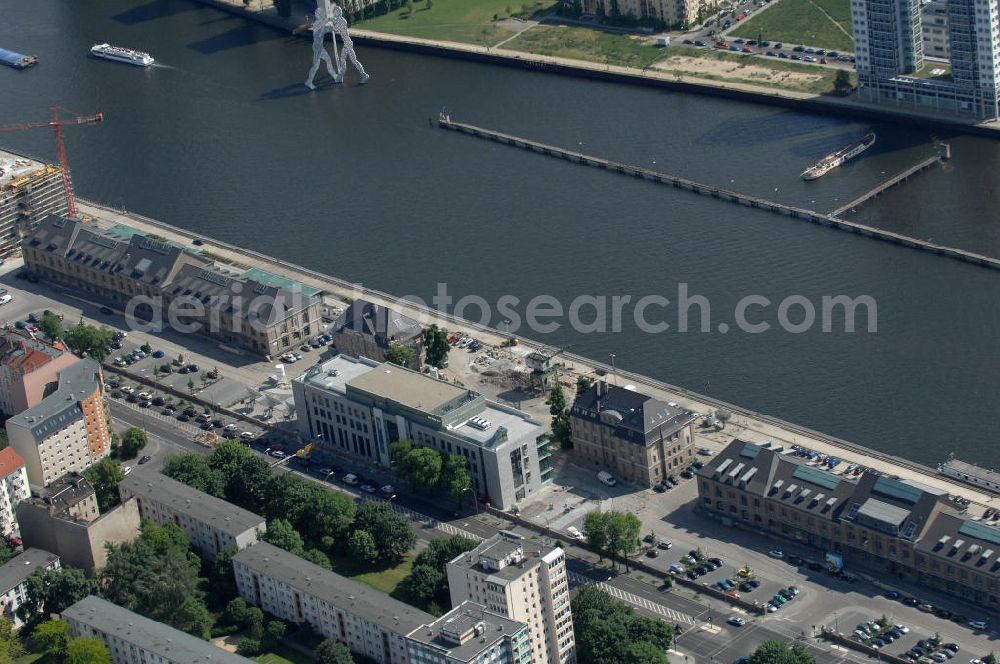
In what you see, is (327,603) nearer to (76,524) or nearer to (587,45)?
(76,524)

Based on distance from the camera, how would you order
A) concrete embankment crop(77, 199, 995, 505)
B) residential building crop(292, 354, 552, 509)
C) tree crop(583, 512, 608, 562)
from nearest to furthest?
tree crop(583, 512, 608, 562) → concrete embankment crop(77, 199, 995, 505) → residential building crop(292, 354, 552, 509)

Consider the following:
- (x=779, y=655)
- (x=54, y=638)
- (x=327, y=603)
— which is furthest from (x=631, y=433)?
(x=54, y=638)

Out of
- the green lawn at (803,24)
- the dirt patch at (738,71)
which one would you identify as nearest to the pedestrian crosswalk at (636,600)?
the dirt patch at (738,71)

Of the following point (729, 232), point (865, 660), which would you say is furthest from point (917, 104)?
point (865, 660)

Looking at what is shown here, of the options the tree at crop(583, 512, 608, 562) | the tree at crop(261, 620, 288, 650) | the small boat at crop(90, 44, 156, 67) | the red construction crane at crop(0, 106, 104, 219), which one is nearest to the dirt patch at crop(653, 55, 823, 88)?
the red construction crane at crop(0, 106, 104, 219)

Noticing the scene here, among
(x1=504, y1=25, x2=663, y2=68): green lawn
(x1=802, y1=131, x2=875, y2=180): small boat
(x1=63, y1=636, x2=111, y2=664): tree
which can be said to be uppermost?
(x1=504, y1=25, x2=663, y2=68): green lawn

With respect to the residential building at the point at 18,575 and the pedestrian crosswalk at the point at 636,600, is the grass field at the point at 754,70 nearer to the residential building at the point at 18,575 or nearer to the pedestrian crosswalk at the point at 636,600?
the pedestrian crosswalk at the point at 636,600

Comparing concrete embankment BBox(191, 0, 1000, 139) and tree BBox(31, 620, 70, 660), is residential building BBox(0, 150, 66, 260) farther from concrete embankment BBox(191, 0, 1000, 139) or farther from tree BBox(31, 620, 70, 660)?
tree BBox(31, 620, 70, 660)
